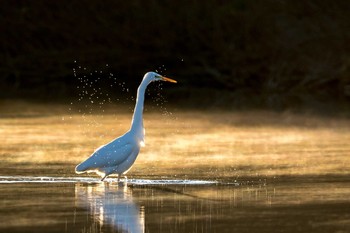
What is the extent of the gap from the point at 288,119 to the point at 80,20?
1174cm

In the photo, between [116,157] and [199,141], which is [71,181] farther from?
[199,141]

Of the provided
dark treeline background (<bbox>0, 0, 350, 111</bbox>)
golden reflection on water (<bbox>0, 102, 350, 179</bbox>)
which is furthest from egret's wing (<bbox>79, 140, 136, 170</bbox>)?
dark treeline background (<bbox>0, 0, 350, 111</bbox>)

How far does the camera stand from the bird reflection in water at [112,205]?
8.50 m

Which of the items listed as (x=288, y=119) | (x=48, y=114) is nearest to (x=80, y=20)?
(x=48, y=114)

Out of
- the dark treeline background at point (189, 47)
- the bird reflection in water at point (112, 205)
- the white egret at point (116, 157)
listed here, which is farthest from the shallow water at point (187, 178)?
the dark treeline background at point (189, 47)

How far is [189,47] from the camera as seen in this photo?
1069 inches

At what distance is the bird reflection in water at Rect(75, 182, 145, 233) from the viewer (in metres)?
8.50

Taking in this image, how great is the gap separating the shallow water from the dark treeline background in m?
5.38

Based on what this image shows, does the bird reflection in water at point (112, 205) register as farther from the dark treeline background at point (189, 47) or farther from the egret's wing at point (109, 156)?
the dark treeline background at point (189, 47)

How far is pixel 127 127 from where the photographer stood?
17578 millimetres

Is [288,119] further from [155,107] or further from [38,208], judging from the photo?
[38,208]

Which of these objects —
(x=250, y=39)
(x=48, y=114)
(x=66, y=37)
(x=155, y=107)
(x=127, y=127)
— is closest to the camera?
(x=127, y=127)

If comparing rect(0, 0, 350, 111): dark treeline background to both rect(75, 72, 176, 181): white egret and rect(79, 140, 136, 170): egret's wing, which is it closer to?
rect(75, 72, 176, 181): white egret

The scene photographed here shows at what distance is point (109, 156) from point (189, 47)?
1579 centimetres
